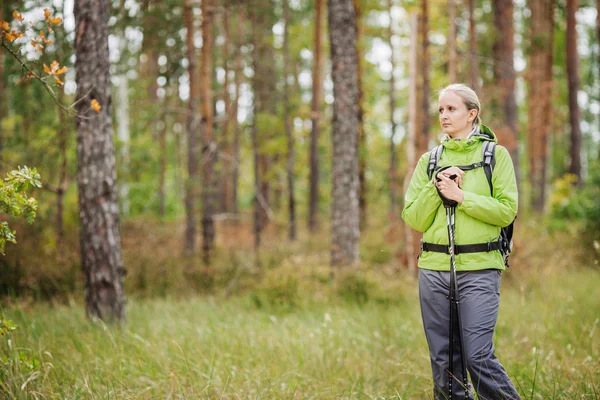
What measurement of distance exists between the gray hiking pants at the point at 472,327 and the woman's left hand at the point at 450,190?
1.60 feet

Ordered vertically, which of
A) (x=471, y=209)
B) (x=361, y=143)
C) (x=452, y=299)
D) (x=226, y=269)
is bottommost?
(x=226, y=269)

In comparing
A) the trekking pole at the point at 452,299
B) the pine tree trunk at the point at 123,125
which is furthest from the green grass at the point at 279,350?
the pine tree trunk at the point at 123,125

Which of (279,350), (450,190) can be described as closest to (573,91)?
(279,350)

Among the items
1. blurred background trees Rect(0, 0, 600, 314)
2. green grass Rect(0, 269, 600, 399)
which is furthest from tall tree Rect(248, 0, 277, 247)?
green grass Rect(0, 269, 600, 399)

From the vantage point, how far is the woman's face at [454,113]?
3.08 m

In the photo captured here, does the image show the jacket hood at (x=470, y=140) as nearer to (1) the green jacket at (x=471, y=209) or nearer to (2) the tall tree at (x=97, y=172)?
(1) the green jacket at (x=471, y=209)

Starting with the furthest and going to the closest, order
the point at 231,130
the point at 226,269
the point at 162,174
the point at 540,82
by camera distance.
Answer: the point at 162,174
the point at 540,82
the point at 231,130
the point at 226,269

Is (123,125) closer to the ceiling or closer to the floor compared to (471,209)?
closer to the ceiling

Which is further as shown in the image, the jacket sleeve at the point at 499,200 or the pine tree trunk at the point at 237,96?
the pine tree trunk at the point at 237,96

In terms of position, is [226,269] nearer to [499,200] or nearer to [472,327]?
[472,327]

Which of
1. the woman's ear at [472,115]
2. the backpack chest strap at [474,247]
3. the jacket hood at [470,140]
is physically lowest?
the backpack chest strap at [474,247]

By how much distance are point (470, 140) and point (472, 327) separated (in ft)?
3.75

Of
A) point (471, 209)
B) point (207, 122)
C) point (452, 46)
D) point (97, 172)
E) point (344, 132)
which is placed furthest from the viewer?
point (452, 46)

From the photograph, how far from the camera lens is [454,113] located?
3080 mm
